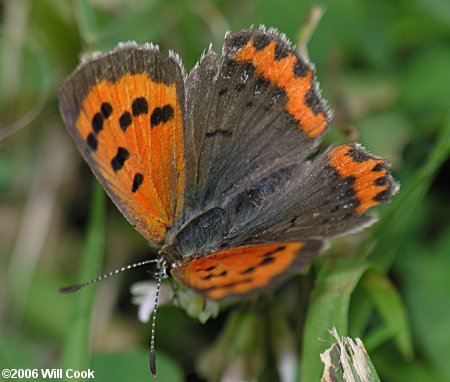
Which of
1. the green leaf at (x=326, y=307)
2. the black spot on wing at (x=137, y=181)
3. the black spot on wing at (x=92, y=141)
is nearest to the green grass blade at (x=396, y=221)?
the green leaf at (x=326, y=307)

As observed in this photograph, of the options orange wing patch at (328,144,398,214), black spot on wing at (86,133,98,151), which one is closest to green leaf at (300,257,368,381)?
orange wing patch at (328,144,398,214)

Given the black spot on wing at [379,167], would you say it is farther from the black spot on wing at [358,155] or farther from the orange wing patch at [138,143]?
the orange wing patch at [138,143]

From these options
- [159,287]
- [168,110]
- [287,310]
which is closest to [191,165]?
[168,110]

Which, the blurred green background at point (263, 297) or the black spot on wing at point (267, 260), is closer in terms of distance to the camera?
the black spot on wing at point (267, 260)

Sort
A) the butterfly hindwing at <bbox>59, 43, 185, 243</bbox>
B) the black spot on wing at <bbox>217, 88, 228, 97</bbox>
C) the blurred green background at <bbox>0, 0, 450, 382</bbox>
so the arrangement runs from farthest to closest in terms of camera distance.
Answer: the blurred green background at <bbox>0, 0, 450, 382</bbox> < the black spot on wing at <bbox>217, 88, 228, 97</bbox> < the butterfly hindwing at <bbox>59, 43, 185, 243</bbox>

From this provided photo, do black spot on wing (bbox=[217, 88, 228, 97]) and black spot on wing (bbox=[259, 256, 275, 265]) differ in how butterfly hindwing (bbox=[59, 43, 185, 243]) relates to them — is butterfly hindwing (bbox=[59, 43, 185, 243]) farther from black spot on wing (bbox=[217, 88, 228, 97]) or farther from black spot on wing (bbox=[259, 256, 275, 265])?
black spot on wing (bbox=[259, 256, 275, 265])

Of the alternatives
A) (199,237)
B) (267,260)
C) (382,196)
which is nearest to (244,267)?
(267,260)

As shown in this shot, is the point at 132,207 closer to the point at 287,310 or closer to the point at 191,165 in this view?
the point at 191,165
